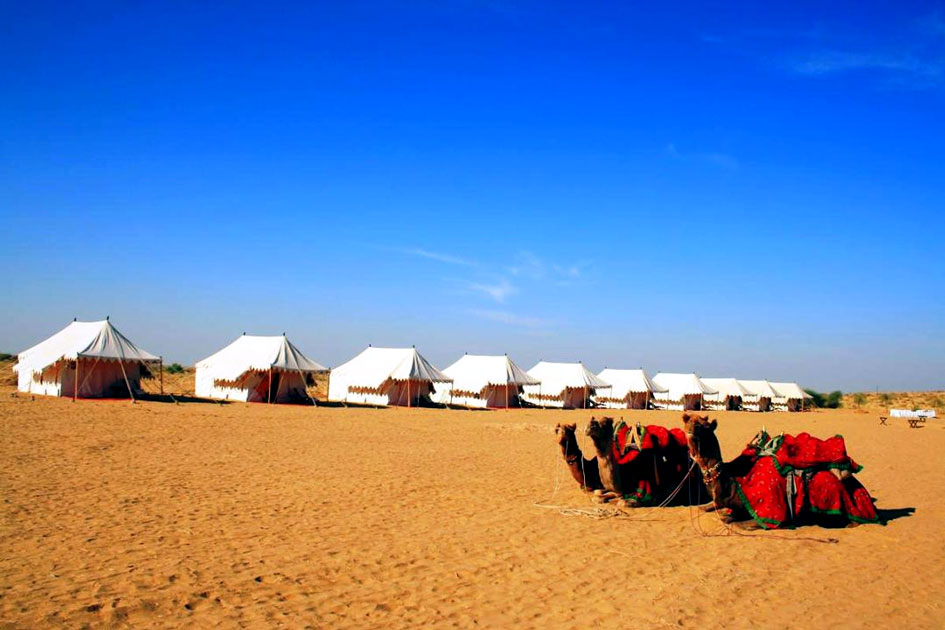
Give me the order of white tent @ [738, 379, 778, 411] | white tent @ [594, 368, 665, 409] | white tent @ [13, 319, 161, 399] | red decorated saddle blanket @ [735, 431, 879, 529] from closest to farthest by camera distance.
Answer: red decorated saddle blanket @ [735, 431, 879, 529], white tent @ [13, 319, 161, 399], white tent @ [594, 368, 665, 409], white tent @ [738, 379, 778, 411]

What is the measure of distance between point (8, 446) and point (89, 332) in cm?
1706

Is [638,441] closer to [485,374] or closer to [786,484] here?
[786,484]

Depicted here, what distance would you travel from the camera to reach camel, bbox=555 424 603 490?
1090 cm

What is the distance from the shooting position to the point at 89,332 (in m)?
28.8

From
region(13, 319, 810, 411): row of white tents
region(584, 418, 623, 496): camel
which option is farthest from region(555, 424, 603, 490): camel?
region(13, 319, 810, 411): row of white tents

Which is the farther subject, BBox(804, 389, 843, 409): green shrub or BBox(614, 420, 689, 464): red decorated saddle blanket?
BBox(804, 389, 843, 409): green shrub

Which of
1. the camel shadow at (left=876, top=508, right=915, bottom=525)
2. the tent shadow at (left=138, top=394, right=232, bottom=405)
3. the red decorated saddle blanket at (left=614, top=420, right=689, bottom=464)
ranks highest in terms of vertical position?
the tent shadow at (left=138, top=394, right=232, bottom=405)

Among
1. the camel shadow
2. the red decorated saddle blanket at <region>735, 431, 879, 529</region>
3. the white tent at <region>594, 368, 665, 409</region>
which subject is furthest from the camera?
the white tent at <region>594, 368, 665, 409</region>

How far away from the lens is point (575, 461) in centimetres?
1112

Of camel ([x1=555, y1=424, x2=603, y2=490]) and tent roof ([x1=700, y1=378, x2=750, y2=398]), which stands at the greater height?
tent roof ([x1=700, y1=378, x2=750, y2=398])

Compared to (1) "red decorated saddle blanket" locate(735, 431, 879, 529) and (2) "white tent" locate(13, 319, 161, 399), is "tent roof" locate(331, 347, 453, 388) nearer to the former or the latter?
(2) "white tent" locate(13, 319, 161, 399)

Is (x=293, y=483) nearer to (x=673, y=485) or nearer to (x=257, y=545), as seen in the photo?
(x=257, y=545)

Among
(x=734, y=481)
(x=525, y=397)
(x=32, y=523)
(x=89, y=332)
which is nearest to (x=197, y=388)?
(x=89, y=332)

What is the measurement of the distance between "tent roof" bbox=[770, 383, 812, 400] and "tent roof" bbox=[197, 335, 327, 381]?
4423 centimetres
